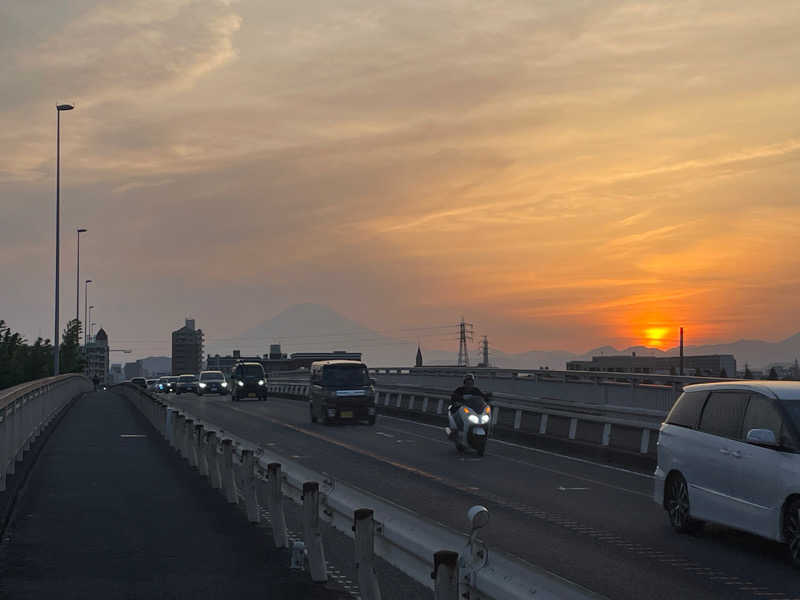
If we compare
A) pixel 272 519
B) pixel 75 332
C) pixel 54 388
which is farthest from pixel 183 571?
pixel 75 332

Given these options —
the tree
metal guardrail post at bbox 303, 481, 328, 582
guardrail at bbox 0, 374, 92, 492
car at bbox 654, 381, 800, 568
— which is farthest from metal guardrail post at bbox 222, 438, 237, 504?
the tree

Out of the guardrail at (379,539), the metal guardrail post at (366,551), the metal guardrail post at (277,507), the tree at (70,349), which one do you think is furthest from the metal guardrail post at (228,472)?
the tree at (70,349)

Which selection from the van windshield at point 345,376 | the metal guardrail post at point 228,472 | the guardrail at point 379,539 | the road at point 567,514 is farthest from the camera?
the van windshield at point 345,376

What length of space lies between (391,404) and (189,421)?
2530cm

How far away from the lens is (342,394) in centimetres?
3762

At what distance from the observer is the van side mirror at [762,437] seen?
445 inches

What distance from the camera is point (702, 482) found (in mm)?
12953

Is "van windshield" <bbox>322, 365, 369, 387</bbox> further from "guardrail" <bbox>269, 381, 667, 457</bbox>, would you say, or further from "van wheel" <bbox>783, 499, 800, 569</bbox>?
"van wheel" <bbox>783, 499, 800, 569</bbox>

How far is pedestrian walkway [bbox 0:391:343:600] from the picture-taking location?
384 inches

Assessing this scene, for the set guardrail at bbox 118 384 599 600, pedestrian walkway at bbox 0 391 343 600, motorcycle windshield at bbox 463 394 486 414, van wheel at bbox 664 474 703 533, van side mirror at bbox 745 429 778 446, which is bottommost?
pedestrian walkway at bbox 0 391 343 600

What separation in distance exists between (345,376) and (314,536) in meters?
28.4

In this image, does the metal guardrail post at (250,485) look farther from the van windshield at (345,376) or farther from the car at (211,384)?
the car at (211,384)

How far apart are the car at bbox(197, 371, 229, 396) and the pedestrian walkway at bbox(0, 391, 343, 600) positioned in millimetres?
54322

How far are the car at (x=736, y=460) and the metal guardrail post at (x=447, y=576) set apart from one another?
6.10 meters
